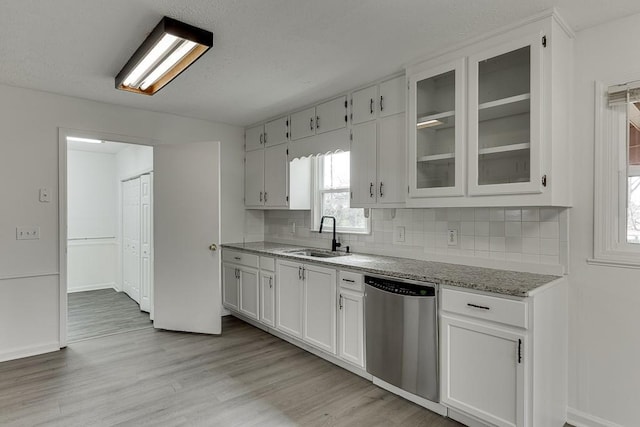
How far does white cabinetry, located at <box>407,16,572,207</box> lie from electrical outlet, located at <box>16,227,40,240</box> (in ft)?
11.2

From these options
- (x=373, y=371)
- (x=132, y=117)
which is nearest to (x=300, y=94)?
(x=132, y=117)

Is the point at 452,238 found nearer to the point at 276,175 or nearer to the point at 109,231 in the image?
the point at 276,175

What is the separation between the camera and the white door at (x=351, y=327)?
2713 millimetres

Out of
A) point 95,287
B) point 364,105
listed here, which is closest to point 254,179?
point 364,105

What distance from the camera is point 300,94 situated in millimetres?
3430

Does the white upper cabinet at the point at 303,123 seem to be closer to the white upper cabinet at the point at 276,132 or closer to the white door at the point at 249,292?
the white upper cabinet at the point at 276,132

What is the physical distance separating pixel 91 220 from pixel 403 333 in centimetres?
577

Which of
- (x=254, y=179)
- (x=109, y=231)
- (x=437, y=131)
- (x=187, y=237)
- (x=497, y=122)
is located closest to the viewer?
(x=497, y=122)

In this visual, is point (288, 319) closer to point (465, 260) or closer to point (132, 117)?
point (465, 260)

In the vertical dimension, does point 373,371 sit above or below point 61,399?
above

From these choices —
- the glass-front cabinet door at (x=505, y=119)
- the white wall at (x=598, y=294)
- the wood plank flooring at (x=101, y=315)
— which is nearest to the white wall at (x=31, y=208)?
the wood plank flooring at (x=101, y=315)

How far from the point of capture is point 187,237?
391cm

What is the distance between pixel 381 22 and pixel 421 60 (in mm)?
596

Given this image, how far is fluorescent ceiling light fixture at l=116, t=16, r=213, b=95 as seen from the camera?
2.12 meters
